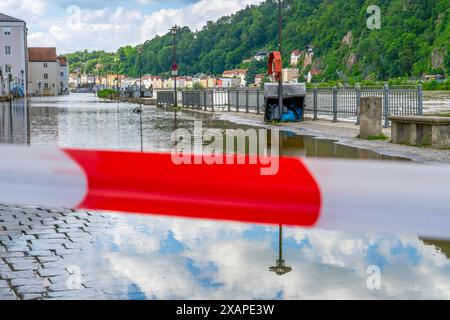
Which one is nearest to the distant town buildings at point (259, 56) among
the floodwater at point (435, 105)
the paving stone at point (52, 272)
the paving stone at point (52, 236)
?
the floodwater at point (435, 105)

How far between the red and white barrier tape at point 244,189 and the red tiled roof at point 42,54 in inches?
6483

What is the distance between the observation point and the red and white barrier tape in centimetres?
289

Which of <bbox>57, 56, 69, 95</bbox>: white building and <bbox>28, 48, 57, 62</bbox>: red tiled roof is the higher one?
<bbox>28, 48, 57, 62</bbox>: red tiled roof

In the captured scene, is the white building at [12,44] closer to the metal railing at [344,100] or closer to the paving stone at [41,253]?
the metal railing at [344,100]

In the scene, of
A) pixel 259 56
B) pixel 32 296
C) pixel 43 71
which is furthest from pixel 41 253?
pixel 43 71

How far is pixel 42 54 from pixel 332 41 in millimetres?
67196

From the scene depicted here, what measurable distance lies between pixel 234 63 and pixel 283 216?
11230 centimetres

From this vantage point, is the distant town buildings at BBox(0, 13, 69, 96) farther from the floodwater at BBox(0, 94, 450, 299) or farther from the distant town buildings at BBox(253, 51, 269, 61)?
the floodwater at BBox(0, 94, 450, 299)

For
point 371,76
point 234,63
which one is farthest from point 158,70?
point 371,76

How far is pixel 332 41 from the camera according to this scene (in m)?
141

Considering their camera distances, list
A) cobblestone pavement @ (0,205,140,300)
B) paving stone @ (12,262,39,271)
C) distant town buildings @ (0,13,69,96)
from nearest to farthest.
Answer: cobblestone pavement @ (0,205,140,300) → paving stone @ (12,262,39,271) → distant town buildings @ (0,13,69,96)

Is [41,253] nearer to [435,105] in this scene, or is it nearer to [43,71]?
[435,105]

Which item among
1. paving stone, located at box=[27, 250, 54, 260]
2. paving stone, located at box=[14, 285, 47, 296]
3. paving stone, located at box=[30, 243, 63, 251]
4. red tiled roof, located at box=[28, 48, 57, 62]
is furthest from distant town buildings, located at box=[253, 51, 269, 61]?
paving stone, located at box=[14, 285, 47, 296]

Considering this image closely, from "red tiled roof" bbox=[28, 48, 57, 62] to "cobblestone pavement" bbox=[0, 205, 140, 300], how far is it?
528 feet
